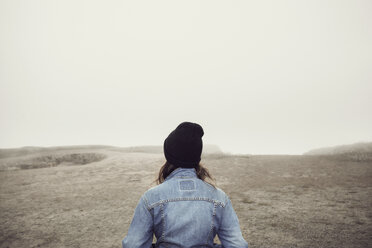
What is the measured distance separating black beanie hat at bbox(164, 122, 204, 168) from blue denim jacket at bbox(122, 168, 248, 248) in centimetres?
12

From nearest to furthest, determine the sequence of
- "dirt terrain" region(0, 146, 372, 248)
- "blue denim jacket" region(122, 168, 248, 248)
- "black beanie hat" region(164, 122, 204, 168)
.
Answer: "blue denim jacket" region(122, 168, 248, 248) < "black beanie hat" region(164, 122, 204, 168) < "dirt terrain" region(0, 146, 372, 248)

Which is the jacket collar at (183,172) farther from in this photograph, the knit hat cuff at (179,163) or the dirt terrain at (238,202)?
the dirt terrain at (238,202)

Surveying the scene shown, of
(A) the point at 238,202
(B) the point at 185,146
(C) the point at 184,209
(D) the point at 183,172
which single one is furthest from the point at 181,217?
(A) the point at 238,202

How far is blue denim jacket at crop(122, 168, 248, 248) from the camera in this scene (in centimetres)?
196

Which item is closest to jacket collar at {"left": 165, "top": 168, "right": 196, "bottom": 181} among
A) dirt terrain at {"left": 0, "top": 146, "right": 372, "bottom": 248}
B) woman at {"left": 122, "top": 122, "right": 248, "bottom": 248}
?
woman at {"left": 122, "top": 122, "right": 248, "bottom": 248}

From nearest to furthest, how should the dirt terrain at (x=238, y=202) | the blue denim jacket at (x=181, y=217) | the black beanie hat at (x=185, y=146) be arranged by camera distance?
the blue denim jacket at (x=181, y=217), the black beanie hat at (x=185, y=146), the dirt terrain at (x=238, y=202)

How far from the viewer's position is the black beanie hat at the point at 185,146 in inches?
82.7

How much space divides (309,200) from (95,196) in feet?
22.8

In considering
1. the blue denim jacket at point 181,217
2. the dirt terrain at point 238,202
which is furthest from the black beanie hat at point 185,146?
the dirt terrain at point 238,202

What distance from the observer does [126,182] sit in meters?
9.77

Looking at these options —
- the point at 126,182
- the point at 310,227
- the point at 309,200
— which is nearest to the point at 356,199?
the point at 309,200

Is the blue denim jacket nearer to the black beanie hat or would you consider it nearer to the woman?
the woman

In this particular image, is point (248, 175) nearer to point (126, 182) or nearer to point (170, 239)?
point (126, 182)

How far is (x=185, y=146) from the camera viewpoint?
6.89ft
